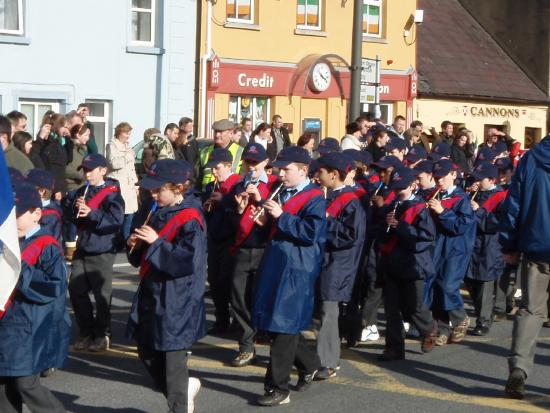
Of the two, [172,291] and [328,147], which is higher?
[328,147]

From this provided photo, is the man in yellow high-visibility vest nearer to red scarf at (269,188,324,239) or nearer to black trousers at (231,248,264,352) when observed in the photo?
black trousers at (231,248,264,352)

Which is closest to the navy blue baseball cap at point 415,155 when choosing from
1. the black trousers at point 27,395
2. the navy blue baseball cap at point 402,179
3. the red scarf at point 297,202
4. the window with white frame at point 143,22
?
the navy blue baseball cap at point 402,179

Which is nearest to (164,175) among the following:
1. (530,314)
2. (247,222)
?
(247,222)

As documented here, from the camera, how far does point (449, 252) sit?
1216 centimetres

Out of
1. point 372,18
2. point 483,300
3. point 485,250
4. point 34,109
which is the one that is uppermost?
point 372,18

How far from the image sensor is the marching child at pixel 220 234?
11.7 m

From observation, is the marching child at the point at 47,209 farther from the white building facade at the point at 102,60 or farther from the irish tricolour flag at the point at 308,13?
the irish tricolour flag at the point at 308,13

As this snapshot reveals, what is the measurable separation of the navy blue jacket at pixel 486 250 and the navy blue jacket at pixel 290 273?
390 centimetres

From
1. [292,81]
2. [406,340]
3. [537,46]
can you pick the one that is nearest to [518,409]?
[406,340]

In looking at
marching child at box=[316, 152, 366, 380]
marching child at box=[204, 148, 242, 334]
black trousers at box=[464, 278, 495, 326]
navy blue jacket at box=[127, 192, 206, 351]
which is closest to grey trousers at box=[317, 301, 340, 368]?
marching child at box=[316, 152, 366, 380]

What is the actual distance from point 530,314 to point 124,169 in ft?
32.9

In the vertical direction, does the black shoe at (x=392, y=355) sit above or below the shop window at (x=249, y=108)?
below

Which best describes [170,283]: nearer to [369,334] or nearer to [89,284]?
[89,284]

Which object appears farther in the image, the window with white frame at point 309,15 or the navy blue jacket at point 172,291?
the window with white frame at point 309,15
